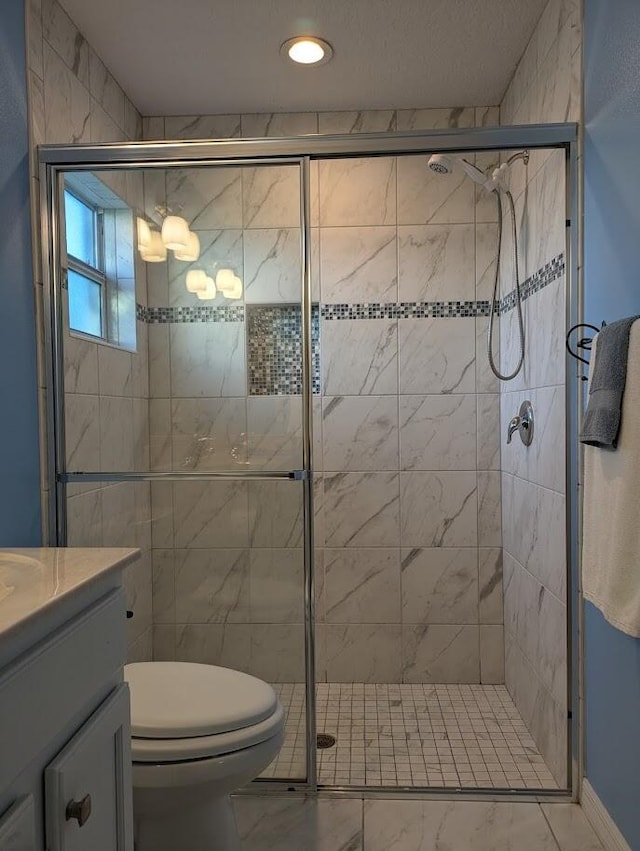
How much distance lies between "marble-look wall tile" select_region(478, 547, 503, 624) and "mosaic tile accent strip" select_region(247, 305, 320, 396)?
1480mm

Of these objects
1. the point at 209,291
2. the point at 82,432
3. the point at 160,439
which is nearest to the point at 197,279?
the point at 209,291

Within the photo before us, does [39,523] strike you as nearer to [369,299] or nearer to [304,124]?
[369,299]

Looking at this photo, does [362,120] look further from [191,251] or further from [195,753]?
[195,753]

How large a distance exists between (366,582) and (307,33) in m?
2.28

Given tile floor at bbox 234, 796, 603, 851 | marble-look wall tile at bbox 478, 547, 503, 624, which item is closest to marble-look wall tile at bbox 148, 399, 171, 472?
Result: tile floor at bbox 234, 796, 603, 851

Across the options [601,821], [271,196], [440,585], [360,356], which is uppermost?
[271,196]

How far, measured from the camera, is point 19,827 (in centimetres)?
84

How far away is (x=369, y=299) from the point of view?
299 centimetres

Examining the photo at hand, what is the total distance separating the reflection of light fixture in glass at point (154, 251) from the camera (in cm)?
203

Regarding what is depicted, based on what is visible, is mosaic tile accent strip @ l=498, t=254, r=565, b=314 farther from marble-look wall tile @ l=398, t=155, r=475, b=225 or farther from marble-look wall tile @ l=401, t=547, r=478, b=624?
marble-look wall tile @ l=401, t=547, r=478, b=624

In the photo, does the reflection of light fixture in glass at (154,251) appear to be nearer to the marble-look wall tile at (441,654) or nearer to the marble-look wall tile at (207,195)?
the marble-look wall tile at (207,195)

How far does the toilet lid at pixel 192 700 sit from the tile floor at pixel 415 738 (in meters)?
0.34

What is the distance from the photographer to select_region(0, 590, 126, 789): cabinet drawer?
2.69 ft

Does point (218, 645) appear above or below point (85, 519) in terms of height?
below
